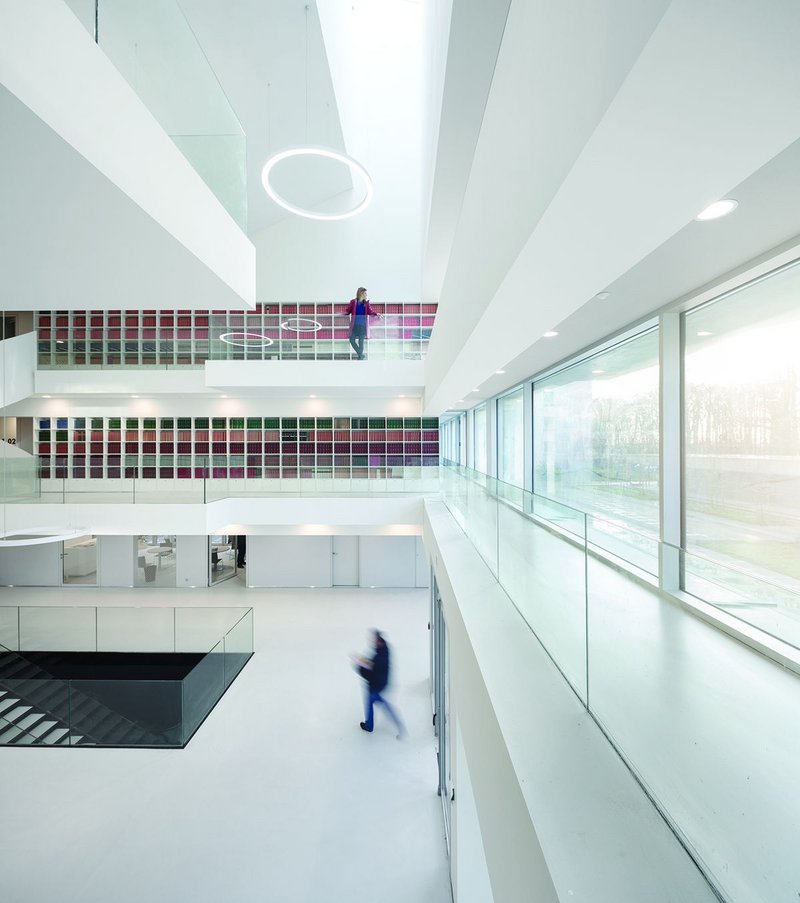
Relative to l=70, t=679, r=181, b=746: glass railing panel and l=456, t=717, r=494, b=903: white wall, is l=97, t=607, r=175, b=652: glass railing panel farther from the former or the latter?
l=456, t=717, r=494, b=903: white wall

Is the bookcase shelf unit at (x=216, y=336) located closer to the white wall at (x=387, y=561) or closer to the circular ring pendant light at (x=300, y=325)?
the circular ring pendant light at (x=300, y=325)

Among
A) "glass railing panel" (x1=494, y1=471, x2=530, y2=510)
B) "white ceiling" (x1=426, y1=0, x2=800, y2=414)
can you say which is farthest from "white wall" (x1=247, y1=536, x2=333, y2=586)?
"white ceiling" (x1=426, y1=0, x2=800, y2=414)

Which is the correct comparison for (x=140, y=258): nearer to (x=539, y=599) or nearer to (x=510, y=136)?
(x=510, y=136)

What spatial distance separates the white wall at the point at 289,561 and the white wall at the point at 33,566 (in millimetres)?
5757

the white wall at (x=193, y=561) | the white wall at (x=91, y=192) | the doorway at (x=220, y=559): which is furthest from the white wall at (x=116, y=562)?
the white wall at (x=91, y=192)

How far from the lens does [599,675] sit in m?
1.63

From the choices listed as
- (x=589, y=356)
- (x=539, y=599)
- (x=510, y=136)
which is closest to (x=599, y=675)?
(x=539, y=599)

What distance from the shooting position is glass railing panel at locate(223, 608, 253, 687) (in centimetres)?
804

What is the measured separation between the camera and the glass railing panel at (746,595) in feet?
4.30

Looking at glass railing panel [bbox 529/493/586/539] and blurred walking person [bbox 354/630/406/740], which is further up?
glass railing panel [bbox 529/493/586/539]

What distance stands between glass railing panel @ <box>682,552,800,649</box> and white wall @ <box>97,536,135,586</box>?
15.9 metres

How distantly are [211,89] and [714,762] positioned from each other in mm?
4980

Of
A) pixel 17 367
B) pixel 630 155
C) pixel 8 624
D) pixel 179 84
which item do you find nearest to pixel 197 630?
pixel 8 624

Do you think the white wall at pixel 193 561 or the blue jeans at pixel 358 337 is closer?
the blue jeans at pixel 358 337
